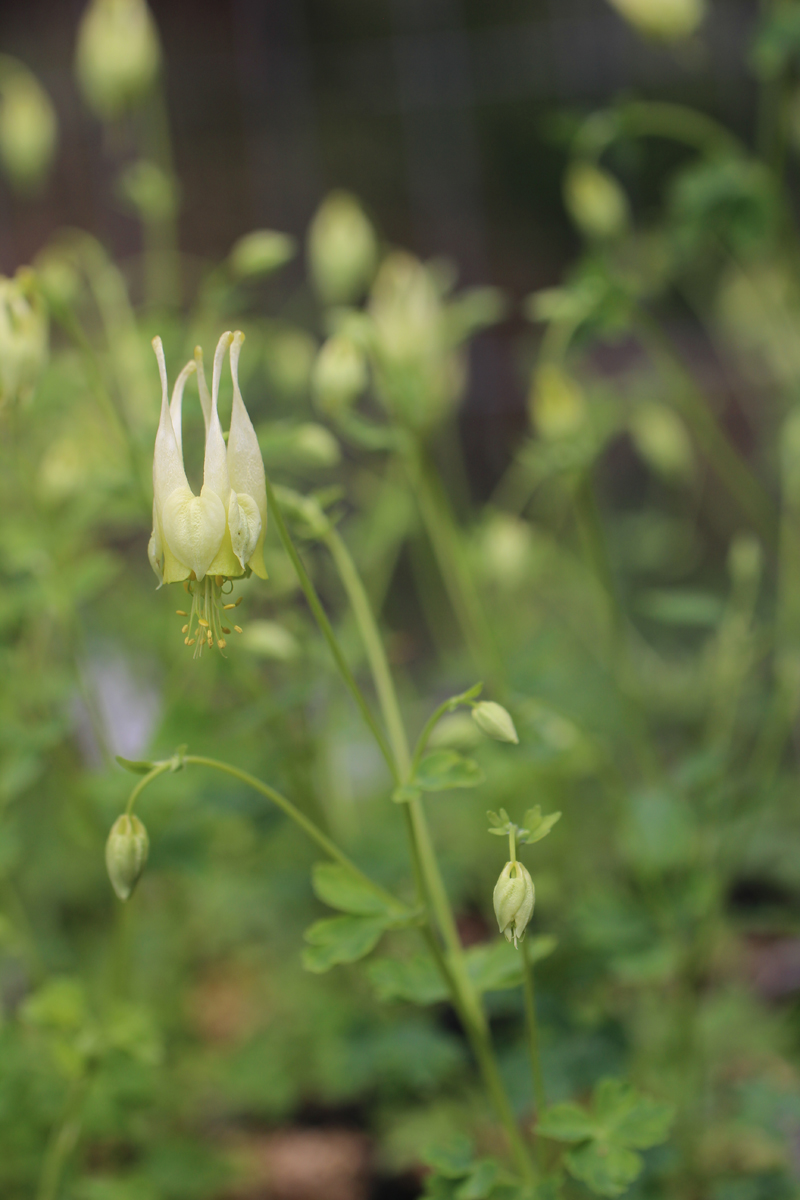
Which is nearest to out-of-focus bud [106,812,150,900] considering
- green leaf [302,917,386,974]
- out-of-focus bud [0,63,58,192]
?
green leaf [302,917,386,974]

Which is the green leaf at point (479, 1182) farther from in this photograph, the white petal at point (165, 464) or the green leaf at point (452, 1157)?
the white petal at point (165, 464)

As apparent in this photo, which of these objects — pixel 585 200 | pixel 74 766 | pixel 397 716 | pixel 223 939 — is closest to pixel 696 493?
pixel 585 200

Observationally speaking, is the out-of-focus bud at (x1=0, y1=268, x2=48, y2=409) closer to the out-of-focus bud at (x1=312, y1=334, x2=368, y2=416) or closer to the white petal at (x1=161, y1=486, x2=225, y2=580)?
the out-of-focus bud at (x1=312, y1=334, x2=368, y2=416)

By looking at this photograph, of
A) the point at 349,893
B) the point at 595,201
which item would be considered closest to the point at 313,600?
the point at 349,893

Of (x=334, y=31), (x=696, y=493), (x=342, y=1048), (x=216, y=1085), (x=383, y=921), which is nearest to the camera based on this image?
(x=383, y=921)

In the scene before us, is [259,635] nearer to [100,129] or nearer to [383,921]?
[383,921]

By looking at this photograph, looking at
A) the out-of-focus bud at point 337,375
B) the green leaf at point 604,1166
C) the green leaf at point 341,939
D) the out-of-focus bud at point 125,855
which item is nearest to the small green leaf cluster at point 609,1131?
the green leaf at point 604,1166

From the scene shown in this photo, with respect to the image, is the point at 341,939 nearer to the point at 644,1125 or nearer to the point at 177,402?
the point at 644,1125

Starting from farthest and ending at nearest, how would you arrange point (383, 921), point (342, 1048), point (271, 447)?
point (342, 1048), point (271, 447), point (383, 921)
